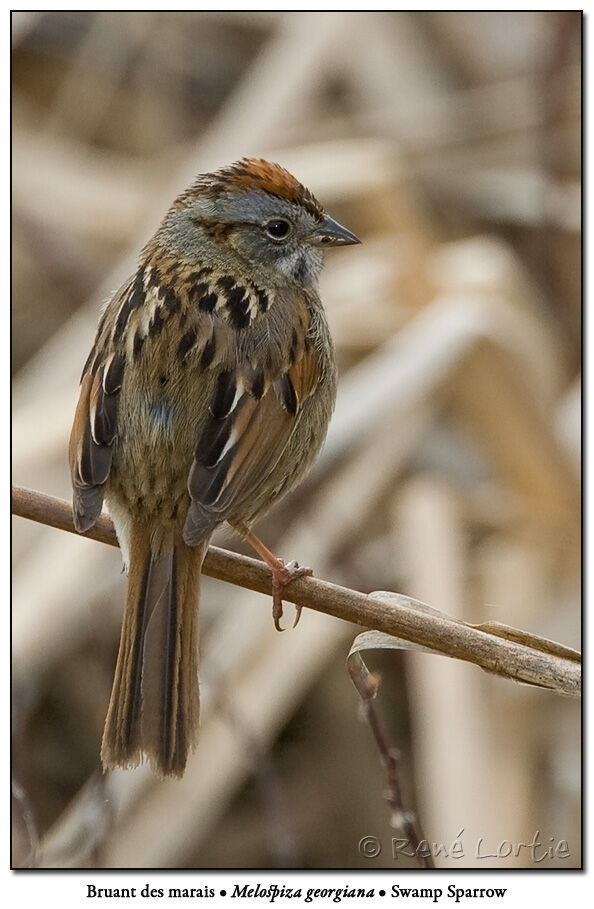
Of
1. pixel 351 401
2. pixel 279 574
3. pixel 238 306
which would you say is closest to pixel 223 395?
pixel 238 306

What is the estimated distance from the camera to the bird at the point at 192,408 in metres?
2.40

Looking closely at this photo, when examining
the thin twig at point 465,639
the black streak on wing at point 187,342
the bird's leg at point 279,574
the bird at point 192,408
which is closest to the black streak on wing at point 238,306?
the bird at point 192,408

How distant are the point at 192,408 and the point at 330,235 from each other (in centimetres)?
71

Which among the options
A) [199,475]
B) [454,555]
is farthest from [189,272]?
[454,555]

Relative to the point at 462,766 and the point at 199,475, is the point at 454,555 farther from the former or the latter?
the point at 199,475

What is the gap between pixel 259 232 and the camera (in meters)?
3.05

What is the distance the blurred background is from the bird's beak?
2.19 ft

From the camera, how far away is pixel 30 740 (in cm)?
333

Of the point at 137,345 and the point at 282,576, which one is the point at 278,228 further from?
the point at 282,576

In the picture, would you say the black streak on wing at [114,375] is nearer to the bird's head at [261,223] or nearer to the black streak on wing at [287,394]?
the black streak on wing at [287,394]

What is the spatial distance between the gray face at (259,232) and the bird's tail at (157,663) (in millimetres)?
851

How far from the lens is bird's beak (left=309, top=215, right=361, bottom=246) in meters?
3.07

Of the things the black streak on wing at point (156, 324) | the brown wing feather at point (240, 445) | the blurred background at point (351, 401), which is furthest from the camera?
the blurred background at point (351, 401)
